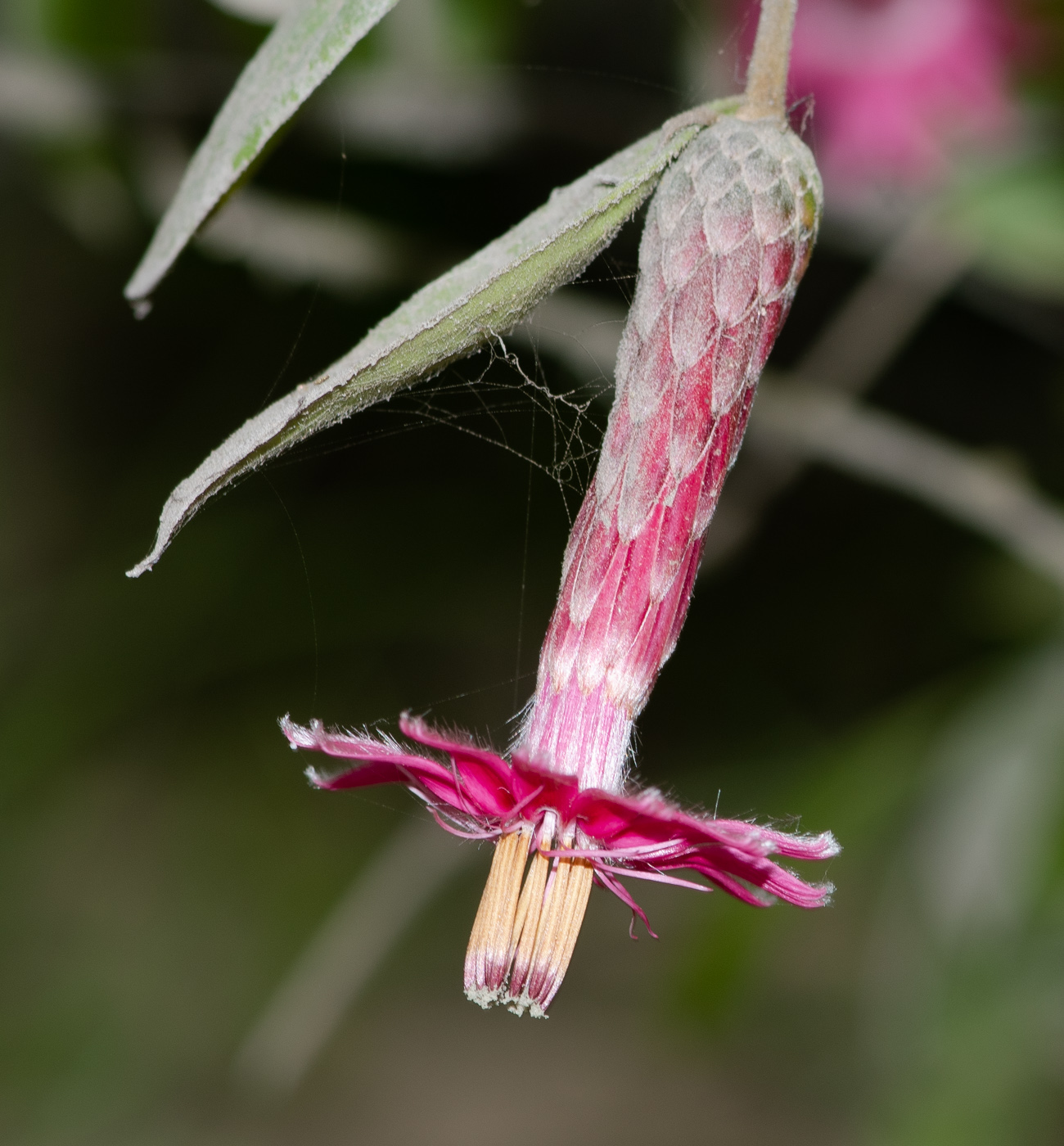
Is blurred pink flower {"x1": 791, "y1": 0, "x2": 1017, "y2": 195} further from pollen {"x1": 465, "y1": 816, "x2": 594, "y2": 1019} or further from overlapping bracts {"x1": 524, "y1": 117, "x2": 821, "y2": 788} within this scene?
pollen {"x1": 465, "y1": 816, "x2": 594, "y2": 1019}

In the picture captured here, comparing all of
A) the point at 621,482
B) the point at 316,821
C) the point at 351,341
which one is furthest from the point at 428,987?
the point at 621,482

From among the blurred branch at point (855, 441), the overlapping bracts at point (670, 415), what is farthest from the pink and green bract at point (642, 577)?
the blurred branch at point (855, 441)

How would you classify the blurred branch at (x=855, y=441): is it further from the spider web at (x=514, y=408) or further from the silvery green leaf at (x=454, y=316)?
the silvery green leaf at (x=454, y=316)

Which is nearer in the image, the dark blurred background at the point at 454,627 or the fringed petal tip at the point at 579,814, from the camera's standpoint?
the fringed petal tip at the point at 579,814

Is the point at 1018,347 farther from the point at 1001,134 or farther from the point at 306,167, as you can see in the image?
the point at 306,167

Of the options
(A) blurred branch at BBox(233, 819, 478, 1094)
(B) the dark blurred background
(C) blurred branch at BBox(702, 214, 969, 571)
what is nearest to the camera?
(B) the dark blurred background

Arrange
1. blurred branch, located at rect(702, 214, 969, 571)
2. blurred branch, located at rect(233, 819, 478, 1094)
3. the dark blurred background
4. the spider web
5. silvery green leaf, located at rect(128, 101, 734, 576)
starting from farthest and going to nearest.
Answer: blurred branch, located at rect(233, 819, 478, 1094) → blurred branch, located at rect(702, 214, 969, 571) → the dark blurred background → the spider web → silvery green leaf, located at rect(128, 101, 734, 576)

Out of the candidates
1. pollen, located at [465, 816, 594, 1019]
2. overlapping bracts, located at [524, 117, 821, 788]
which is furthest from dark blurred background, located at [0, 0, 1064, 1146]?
pollen, located at [465, 816, 594, 1019]
